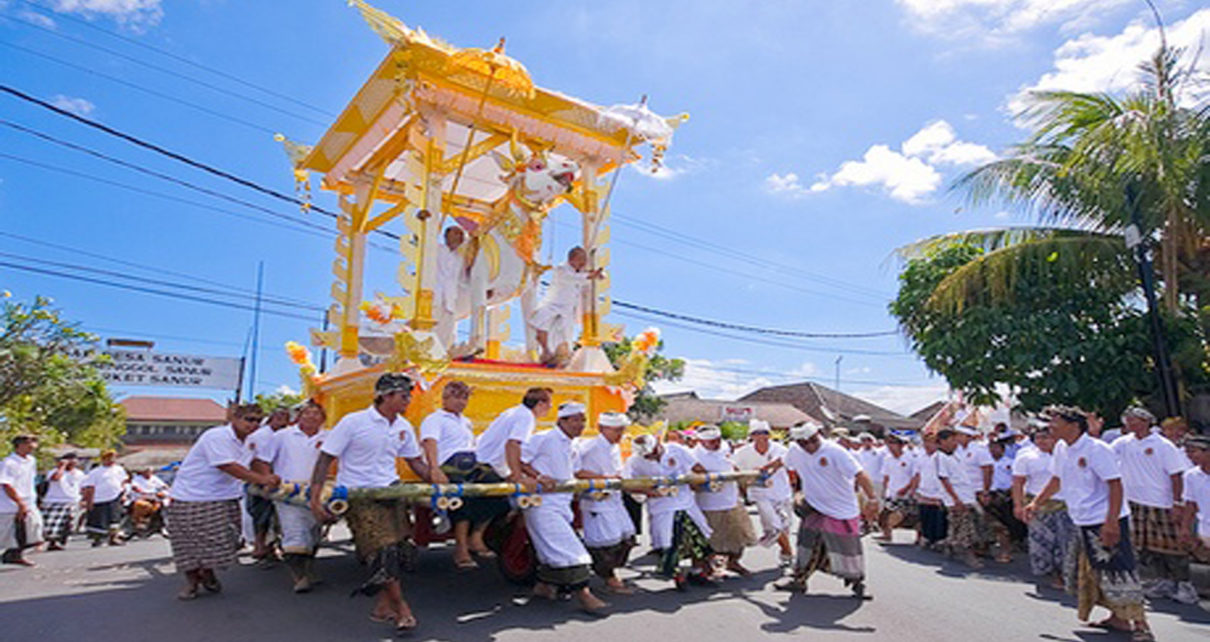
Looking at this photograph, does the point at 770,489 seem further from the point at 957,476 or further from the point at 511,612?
the point at 511,612

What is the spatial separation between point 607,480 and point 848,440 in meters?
6.29

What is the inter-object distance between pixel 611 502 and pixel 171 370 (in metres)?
24.1

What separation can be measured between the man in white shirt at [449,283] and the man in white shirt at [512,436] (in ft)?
6.53

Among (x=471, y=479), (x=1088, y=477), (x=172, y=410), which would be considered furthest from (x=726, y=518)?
(x=172, y=410)

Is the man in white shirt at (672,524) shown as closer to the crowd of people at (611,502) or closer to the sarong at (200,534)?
the crowd of people at (611,502)

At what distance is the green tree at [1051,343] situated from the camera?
10.6 meters

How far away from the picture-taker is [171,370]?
2503 centimetres

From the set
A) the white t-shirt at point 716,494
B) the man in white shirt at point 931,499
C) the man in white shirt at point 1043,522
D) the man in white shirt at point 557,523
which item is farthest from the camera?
the man in white shirt at point 931,499

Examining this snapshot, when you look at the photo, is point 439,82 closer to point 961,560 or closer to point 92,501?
point 961,560

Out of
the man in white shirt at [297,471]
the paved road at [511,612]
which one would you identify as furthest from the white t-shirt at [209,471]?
the paved road at [511,612]

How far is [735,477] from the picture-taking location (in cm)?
693

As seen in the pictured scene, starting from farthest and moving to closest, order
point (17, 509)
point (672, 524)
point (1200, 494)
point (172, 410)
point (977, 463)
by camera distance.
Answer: point (172, 410), point (977, 463), point (17, 509), point (672, 524), point (1200, 494)

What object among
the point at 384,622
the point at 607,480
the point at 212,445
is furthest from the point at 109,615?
the point at 607,480

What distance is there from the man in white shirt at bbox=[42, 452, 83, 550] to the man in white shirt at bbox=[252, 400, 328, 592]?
590 centimetres
